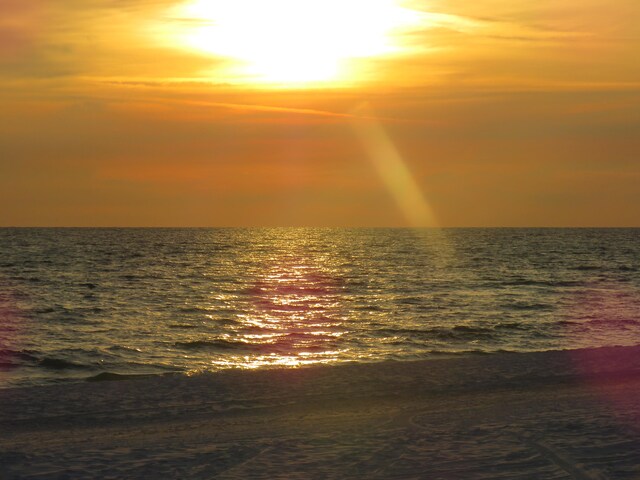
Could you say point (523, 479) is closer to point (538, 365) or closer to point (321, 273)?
point (538, 365)

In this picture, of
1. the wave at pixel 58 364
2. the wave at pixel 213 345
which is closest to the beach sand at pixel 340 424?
the wave at pixel 58 364

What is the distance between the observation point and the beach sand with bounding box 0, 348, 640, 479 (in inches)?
379

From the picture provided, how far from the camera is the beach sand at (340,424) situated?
9.62 m

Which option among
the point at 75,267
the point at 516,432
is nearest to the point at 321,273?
the point at 75,267

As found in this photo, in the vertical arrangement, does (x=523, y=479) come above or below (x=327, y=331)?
above

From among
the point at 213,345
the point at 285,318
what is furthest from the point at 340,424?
the point at 285,318

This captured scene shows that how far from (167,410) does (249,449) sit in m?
2.65

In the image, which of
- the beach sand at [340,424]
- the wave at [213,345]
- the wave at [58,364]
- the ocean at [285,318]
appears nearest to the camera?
the beach sand at [340,424]

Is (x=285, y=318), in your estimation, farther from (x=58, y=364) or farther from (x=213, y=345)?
(x=58, y=364)

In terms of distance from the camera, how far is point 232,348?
27.8m

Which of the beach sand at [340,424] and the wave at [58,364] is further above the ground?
the beach sand at [340,424]

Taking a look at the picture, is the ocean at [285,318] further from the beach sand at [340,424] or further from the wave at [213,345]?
the beach sand at [340,424]

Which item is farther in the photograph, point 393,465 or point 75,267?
point 75,267

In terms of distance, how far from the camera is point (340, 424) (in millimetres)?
11648
